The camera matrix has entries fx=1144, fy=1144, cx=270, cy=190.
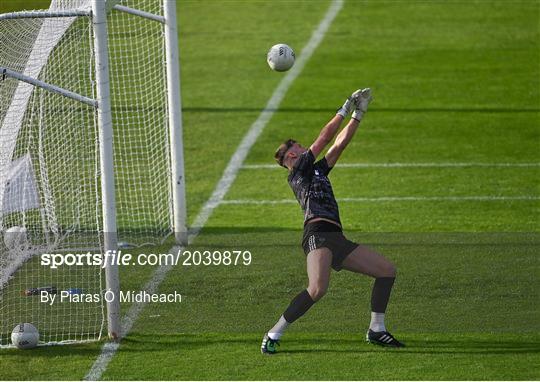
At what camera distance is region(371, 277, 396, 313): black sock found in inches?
427

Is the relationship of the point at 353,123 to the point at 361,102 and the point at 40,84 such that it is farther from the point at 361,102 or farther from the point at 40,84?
the point at 40,84

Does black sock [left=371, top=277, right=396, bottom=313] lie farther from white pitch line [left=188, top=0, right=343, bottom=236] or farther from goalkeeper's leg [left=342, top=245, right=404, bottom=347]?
white pitch line [left=188, top=0, right=343, bottom=236]

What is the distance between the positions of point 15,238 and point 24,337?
3084mm

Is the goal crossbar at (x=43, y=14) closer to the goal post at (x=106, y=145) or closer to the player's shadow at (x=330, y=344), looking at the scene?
the goal post at (x=106, y=145)

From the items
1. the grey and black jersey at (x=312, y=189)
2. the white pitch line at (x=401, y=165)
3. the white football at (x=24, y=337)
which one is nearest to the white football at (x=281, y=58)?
the grey and black jersey at (x=312, y=189)

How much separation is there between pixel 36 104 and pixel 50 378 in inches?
204

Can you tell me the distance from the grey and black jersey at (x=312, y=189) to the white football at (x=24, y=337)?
2.83m

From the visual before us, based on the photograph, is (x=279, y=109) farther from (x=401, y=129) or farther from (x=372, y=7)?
(x=372, y=7)

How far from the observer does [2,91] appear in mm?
11961

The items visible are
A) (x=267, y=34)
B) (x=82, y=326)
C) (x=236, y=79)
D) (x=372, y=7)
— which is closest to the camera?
(x=82, y=326)

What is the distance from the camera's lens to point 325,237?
35.2ft

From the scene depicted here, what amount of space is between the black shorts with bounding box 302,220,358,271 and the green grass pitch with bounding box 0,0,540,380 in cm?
88

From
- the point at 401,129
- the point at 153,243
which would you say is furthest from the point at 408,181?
the point at 153,243

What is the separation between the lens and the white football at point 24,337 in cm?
1086
